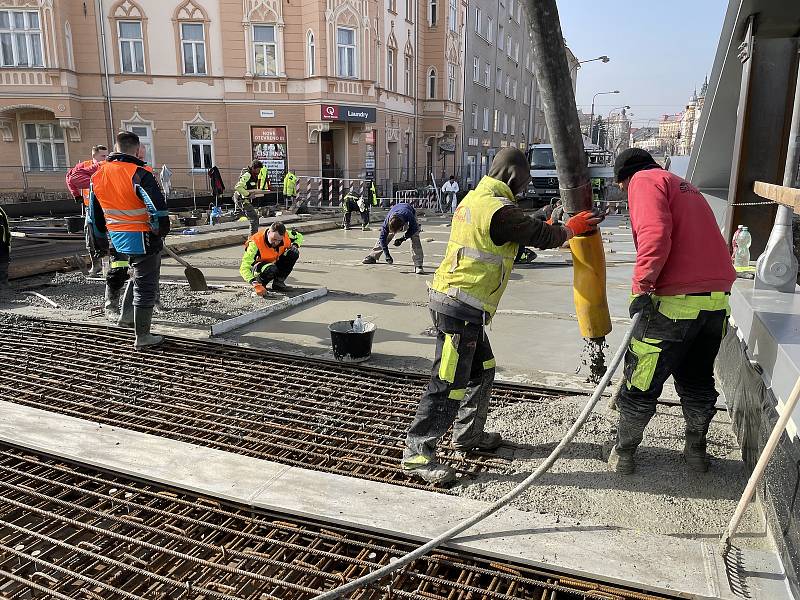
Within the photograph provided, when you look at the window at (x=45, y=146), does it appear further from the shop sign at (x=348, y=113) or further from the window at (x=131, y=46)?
the shop sign at (x=348, y=113)

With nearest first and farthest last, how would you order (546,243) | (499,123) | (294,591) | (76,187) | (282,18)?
(294,591) < (546,243) < (76,187) < (282,18) < (499,123)

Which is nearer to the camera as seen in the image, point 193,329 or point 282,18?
point 193,329

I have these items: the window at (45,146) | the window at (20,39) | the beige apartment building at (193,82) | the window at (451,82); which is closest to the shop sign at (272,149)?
the beige apartment building at (193,82)

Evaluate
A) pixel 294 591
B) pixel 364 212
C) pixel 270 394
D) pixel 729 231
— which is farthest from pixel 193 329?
pixel 364 212

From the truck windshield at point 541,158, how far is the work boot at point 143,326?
66.8ft

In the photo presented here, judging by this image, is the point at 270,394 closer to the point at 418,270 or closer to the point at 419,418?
the point at 419,418

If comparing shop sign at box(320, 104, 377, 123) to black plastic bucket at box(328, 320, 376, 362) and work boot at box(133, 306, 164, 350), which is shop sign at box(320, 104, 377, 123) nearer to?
work boot at box(133, 306, 164, 350)

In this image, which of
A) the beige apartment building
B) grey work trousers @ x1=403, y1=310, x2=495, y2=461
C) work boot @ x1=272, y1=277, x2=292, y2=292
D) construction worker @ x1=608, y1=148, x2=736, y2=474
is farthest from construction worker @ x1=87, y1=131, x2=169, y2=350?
the beige apartment building

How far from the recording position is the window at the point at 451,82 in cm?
2917

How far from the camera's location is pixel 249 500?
3.03 m

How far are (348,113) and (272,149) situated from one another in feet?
10.4

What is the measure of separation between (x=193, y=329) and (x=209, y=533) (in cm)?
350

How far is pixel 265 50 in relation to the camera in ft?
74.0

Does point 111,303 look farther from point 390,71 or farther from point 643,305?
point 390,71
